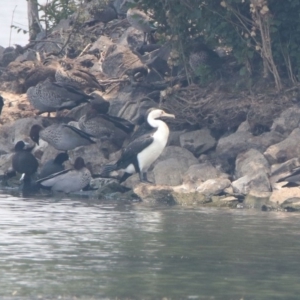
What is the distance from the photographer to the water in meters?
8.74

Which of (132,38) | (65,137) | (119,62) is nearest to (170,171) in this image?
(65,137)

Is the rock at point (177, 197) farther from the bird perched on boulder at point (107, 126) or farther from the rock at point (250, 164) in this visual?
the bird perched on boulder at point (107, 126)

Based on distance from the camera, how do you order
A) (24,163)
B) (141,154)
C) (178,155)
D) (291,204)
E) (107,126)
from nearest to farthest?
(291,204)
(141,154)
(178,155)
(24,163)
(107,126)

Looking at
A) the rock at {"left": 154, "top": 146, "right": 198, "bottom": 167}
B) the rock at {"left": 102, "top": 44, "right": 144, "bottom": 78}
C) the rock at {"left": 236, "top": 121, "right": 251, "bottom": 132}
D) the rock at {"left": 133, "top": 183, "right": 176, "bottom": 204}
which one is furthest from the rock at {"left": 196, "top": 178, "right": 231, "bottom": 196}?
the rock at {"left": 102, "top": 44, "right": 144, "bottom": 78}

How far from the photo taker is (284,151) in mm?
15789

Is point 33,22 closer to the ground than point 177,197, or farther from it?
farther from it

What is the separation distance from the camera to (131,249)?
1078 centimetres

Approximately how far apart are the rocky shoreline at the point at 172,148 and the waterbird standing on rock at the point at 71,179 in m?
0.30

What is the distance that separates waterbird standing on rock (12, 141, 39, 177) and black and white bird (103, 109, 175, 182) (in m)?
1.36

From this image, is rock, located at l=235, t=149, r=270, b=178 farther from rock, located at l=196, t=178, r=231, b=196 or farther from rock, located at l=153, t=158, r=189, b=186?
rock, located at l=153, t=158, r=189, b=186

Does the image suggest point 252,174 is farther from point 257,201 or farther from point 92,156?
point 92,156

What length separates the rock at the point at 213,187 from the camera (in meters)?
15.1

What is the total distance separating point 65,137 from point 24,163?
2.95 ft

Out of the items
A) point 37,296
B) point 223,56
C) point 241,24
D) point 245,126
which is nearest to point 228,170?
point 245,126
